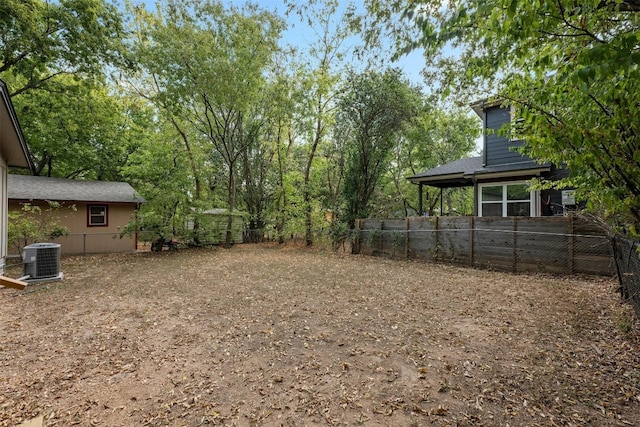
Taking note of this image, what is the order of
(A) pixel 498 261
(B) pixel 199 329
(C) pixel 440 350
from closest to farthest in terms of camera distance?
(C) pixel 440 350 → (B) pixel 199 329 → (A) pixel 498 261

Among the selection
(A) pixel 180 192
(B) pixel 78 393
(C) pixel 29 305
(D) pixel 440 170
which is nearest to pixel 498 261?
(D) pixel 440 170

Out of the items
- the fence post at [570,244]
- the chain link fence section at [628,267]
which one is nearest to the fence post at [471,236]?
the fence post at [570,244]

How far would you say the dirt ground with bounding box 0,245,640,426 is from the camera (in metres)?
2.26

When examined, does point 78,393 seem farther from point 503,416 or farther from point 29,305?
point 29,305

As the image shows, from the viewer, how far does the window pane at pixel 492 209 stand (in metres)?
9.95

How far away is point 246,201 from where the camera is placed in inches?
675

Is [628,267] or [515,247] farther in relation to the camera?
[515,247]

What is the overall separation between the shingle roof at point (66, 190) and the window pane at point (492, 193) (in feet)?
46.0

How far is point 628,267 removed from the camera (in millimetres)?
3973

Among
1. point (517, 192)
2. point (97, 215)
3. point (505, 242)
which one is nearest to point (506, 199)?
point (517, 192)

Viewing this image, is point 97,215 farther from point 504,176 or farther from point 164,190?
point 504,176

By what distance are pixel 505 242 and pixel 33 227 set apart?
1421cm

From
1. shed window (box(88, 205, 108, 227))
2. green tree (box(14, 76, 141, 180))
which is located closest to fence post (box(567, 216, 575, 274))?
green tree (box(14, 76, 141, 180))

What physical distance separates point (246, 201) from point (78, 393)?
588 inches
